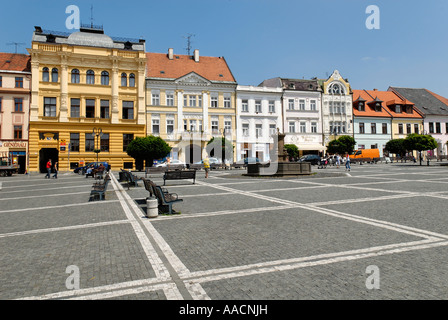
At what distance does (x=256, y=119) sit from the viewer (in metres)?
45.5

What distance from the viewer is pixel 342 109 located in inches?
1984

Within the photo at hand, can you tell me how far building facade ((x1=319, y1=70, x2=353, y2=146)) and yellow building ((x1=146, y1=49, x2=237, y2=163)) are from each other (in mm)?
15835

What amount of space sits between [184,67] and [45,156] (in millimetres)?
21925

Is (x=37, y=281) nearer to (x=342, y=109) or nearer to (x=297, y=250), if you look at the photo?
(x=297, y=250)

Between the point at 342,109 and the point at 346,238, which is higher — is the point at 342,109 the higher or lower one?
the higher one

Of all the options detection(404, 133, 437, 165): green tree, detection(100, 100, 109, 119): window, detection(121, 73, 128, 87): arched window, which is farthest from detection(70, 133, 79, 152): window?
detection(404, 133, 437, 165): green tree

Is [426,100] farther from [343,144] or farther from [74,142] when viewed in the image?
[74,142]

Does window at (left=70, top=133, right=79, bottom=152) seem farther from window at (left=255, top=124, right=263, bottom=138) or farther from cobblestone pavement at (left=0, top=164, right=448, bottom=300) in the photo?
cobblestone pavement at (left=0, top=164, right=448, bottom=300)

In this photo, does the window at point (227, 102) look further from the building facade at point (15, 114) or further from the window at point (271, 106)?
the building facade at point (15, 114)

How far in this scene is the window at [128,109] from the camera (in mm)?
38938

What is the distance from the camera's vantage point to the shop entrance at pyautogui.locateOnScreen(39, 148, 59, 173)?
35.8m

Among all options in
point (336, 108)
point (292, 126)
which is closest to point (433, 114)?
point (336, 108)
